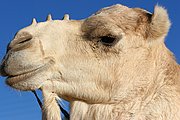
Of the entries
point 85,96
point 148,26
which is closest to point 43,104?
point 85,96

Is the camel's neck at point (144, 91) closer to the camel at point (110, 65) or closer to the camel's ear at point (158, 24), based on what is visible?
the camel at point (110, 65)

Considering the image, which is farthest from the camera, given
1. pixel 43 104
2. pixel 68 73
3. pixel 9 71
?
pixel 43 104

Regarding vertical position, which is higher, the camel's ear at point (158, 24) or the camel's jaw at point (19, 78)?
the camel's ear at point (158, 24)

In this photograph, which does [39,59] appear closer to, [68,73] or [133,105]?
[68,73]

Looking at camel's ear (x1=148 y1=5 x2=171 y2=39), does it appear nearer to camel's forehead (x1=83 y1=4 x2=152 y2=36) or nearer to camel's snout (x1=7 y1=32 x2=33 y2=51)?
camel's forehead (x1=83 y1=4 x2=152 y2=36)

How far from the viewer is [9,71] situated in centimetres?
538

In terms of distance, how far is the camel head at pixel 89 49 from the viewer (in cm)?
553

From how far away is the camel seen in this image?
5676 mm

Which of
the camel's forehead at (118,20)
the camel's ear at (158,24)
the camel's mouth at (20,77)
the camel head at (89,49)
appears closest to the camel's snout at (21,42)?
the camel head at (89,49)

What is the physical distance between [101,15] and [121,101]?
3.29 feet

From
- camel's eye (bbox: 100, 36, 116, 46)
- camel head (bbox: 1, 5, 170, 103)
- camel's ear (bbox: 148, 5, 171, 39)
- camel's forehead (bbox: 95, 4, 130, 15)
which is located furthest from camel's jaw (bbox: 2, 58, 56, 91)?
camel's ear (bbox: 148, 5, 171, 39)

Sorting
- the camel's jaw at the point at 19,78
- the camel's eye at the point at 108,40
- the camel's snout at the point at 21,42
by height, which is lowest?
the camel's jaw at the point at 19,78

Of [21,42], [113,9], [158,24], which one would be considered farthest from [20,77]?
[158,24]

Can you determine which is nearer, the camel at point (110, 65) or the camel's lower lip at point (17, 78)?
the camel's lower lip at point (17, 78)
